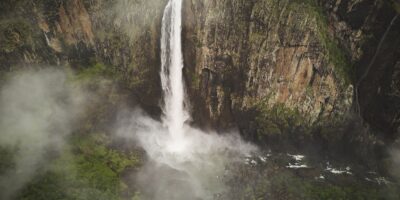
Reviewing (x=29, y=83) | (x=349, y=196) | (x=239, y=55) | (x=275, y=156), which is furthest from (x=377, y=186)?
(x=29, y=83)

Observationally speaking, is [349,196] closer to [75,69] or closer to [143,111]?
[143,111]

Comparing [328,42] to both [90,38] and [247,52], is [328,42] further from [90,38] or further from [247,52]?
[90,38]

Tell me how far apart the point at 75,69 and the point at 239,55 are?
1031 cm

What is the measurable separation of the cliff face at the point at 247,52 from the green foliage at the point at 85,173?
13.1 feet

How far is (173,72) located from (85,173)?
287 inches

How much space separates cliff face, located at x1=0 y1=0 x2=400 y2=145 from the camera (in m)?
16.9

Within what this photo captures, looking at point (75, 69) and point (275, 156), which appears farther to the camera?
point (75, 69)

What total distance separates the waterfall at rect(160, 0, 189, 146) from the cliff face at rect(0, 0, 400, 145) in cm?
47

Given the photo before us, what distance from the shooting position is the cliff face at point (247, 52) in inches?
666

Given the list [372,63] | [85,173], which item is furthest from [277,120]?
[85,173]

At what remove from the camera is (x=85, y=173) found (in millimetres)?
16859

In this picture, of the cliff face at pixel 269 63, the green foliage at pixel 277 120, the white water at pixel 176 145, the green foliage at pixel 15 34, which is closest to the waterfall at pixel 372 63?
the cliff face at pixel 269 63

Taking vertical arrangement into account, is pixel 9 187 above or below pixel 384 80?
below

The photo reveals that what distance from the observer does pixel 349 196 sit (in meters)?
16.4
